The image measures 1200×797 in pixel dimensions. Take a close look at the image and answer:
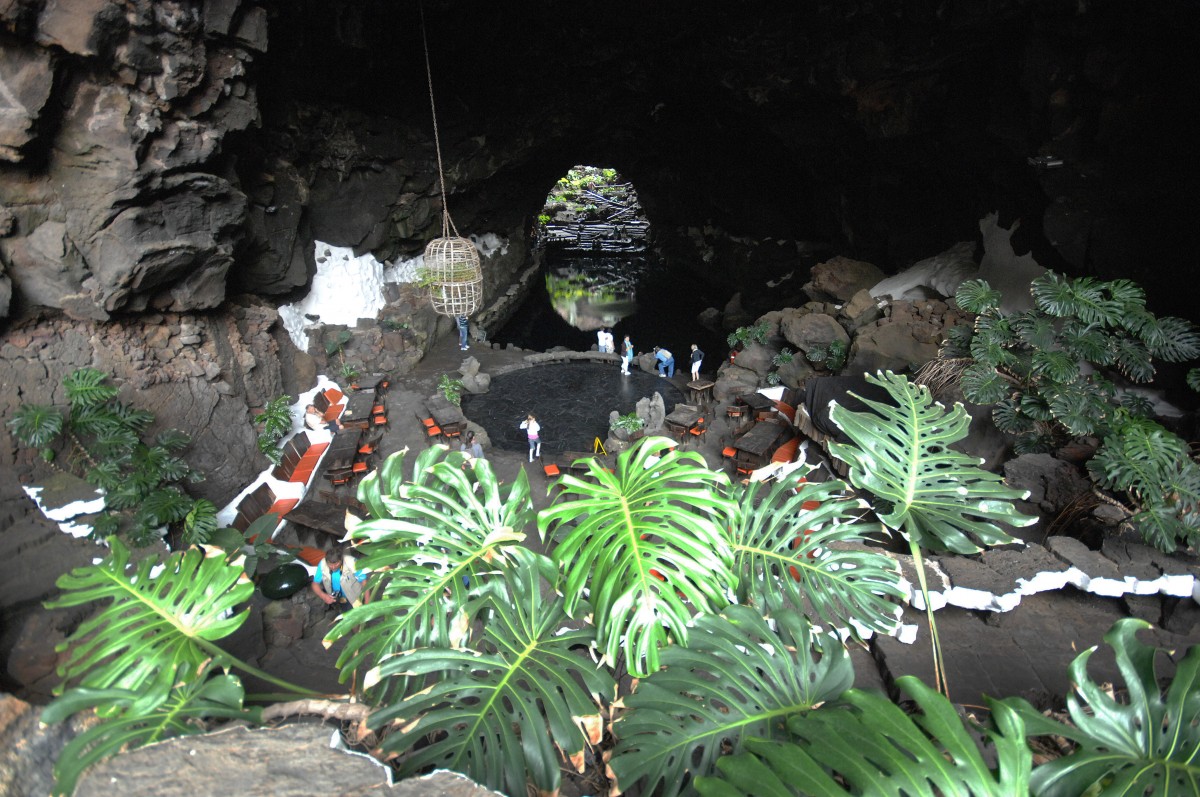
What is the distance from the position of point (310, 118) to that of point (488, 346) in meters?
4.42

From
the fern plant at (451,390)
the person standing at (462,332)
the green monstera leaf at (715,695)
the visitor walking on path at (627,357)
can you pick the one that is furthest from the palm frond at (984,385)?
the person standing at (462,332)

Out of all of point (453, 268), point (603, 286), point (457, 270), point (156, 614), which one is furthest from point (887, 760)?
point (603, 286)

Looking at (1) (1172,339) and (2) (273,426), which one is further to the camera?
(2) (273,426)

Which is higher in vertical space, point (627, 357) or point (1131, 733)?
point (1131, 733)

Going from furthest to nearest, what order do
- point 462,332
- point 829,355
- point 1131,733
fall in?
point 462,332, point 829,355, point 1131,733

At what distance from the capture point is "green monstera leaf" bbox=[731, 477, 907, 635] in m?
1.98

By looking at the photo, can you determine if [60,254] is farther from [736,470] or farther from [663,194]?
[663,194]

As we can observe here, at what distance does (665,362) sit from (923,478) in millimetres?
7319

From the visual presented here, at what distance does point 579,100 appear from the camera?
39.8 feet

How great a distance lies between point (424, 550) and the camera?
195 cm

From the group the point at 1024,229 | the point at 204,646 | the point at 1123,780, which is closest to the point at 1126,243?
the point at 1024,229

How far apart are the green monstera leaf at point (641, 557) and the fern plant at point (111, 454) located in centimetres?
514

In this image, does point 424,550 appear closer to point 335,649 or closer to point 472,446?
point 335,649

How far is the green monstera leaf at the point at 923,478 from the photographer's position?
2029 mm
